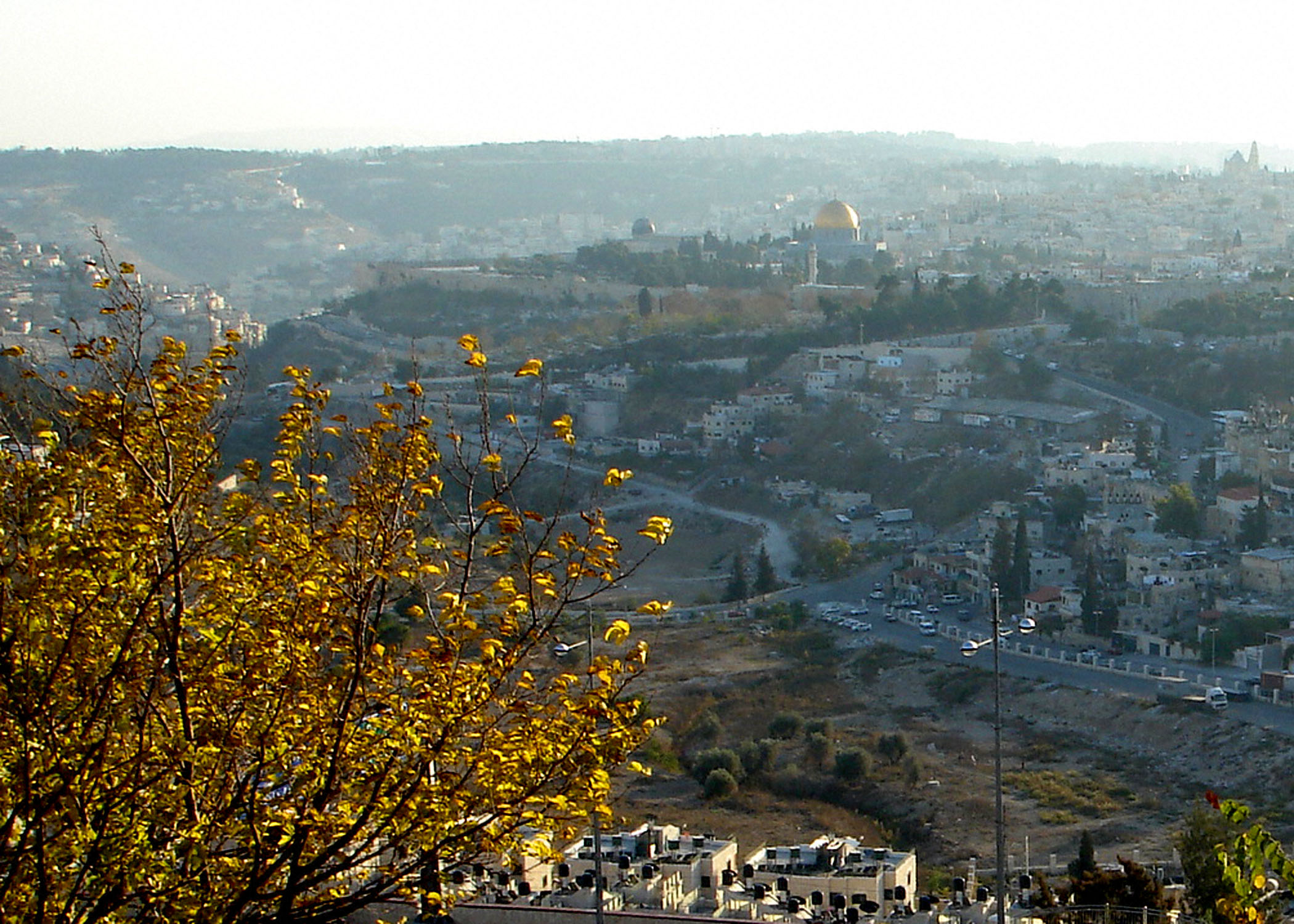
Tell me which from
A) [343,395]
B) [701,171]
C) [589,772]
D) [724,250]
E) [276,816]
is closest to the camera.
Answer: [276,816]

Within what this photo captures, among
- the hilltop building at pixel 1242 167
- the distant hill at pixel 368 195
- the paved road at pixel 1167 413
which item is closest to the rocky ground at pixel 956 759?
the paved road at pixel 1167 413

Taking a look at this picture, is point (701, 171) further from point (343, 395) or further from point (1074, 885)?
point (1074, 885)

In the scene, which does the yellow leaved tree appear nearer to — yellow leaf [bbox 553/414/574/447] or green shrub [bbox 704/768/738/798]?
yellow leaf [bbox 553/414/574/447]

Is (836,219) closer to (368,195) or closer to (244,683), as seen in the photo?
(368,195)

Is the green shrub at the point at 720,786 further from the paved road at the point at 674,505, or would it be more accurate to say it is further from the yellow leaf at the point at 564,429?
the yellow leaf at the point at 564,429

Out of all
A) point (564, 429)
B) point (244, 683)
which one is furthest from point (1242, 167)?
point (244, 683)

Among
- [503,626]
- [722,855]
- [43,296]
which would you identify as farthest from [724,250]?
[503,626]
